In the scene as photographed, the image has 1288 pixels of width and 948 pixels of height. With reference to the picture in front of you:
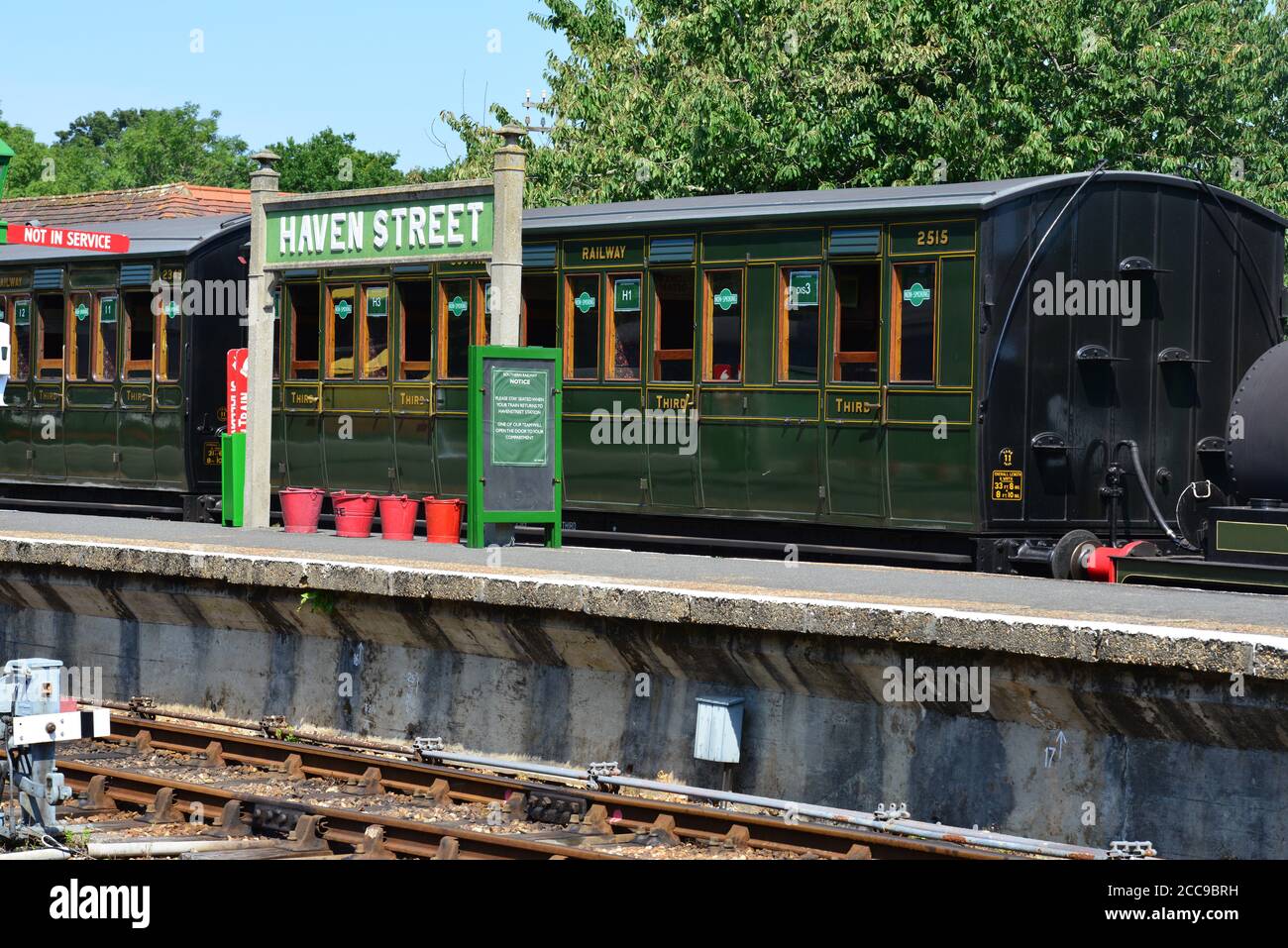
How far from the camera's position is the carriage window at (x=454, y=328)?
17.4 metres

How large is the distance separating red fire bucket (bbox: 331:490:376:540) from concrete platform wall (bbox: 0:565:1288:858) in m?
2.43

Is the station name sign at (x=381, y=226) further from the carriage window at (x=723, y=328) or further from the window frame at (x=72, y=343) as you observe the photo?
the window frame at (x=72, y=343)

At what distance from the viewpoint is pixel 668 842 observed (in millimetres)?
10055

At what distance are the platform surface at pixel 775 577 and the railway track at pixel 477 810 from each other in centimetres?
139

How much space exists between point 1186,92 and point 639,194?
328 inches

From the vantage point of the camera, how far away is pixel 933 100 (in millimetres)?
25328

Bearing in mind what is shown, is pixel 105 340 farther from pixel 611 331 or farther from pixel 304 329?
pixel 611 331

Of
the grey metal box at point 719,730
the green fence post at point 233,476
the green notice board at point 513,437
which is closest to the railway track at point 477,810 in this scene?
the grey metal box at point 719,730

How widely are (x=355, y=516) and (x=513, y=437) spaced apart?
294 cm

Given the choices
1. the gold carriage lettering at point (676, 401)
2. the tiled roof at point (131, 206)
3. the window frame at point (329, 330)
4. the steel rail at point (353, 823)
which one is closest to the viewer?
the steel rail at point (353, 823)

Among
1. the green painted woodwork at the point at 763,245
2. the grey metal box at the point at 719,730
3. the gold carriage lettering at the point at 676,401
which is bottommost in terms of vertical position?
the grey metal box at the point at 719,730

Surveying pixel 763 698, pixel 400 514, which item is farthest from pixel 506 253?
pixel 763 698
